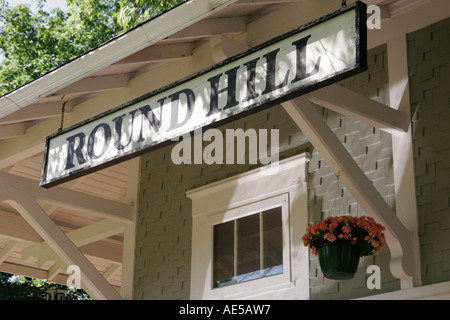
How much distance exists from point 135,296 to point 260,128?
2.26m

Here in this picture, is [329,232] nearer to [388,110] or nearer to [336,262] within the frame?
[336,262]

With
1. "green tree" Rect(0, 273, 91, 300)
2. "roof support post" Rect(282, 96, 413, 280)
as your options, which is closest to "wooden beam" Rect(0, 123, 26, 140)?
"roof support post" Rect(282, 96, 413, 280)

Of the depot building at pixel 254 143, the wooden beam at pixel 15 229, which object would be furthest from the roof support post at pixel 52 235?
the wooden beam at pixel 15 229

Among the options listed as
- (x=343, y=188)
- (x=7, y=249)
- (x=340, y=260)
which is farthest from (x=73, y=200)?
(x=340, y=260)

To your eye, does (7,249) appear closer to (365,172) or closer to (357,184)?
(365,172)

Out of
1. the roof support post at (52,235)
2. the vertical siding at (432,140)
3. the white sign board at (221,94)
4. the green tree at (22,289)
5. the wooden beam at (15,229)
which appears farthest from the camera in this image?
the green tree at (22,289)

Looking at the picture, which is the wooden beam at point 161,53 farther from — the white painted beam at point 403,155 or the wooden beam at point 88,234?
the wooden beam at point 88,234

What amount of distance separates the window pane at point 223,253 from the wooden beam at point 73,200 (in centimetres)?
139

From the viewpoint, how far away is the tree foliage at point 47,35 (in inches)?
810

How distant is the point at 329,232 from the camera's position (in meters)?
6.15

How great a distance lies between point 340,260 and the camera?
20.0ft

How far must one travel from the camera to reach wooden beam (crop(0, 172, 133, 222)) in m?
7.91

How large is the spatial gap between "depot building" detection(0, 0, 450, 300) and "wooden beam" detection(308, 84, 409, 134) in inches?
0.6

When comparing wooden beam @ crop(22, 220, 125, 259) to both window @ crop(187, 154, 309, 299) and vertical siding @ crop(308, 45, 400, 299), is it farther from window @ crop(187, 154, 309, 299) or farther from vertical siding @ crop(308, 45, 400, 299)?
vertical siding @ crop(308, 45, 400, 299)
